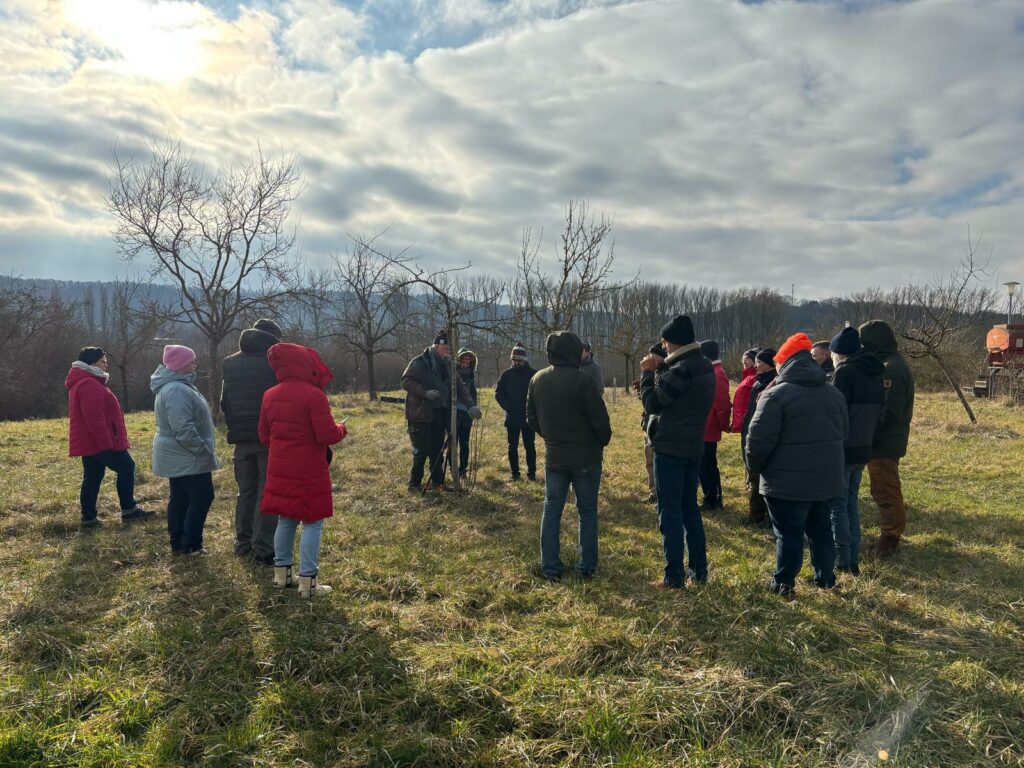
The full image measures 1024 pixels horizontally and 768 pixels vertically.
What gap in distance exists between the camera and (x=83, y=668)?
3336 mm

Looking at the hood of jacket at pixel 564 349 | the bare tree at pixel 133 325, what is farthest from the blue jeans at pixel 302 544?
the bare tree at pixel 133 325

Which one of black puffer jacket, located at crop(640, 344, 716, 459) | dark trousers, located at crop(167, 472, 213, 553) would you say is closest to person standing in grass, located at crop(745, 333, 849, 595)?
black puffer jacket, located at crop(640, 344, 716, 459)

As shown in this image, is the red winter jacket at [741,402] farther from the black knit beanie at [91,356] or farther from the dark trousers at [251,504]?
the black knit beanie at [91,356]

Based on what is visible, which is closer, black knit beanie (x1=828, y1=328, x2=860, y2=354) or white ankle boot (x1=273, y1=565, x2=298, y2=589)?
white ankle boot (x1=273, y1=565, x2=298, y2=589)

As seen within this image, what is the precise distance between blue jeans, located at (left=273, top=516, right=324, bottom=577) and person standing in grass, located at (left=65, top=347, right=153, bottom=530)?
298cm

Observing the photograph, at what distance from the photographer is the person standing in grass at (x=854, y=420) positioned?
4848 millimetres

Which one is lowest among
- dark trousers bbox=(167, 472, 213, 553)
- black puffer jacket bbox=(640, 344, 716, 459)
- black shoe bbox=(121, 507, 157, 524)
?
black shoe bbox=(121, 507, 157, 524)

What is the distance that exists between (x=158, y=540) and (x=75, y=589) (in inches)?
48.8

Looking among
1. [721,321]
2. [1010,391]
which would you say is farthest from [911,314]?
[721,321]

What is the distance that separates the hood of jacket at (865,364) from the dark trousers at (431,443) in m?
4.96

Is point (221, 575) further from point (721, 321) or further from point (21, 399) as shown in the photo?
point (721, 321)

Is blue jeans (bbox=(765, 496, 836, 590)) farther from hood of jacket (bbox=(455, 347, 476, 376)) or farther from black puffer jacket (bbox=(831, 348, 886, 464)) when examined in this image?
hood of jacket (bbox=(455, 347, 476, 376))

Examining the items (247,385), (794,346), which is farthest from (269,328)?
(794,346)

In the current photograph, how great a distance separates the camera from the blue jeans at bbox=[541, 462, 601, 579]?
4.66 m
